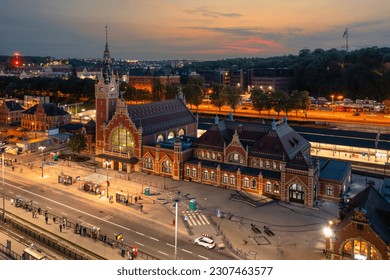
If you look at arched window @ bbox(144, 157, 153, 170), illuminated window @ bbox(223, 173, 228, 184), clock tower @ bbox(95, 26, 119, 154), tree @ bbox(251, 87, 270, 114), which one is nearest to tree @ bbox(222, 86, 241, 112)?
tree @ bbox(251, 87, 270, 114)

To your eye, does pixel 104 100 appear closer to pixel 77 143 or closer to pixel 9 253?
pixel 77 143

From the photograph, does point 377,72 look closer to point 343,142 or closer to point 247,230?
point 343,142

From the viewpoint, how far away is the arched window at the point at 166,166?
6819 centimetres

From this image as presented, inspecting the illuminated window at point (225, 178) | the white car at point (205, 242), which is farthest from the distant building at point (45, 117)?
the white car at point (205, 242)

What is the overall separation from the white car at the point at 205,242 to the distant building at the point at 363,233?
1190cm

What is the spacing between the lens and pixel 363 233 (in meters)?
33.7

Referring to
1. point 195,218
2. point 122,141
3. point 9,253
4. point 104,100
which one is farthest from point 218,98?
point 9,253

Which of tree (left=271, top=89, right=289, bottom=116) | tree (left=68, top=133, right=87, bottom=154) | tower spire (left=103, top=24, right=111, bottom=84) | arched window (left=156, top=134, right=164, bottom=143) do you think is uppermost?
tower spire (left=103, top=24, right=111, bottom=84)

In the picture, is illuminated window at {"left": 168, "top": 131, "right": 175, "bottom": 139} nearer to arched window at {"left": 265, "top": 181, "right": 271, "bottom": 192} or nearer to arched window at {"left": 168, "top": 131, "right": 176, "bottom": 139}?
arched window at {"left": 168, "top": 131, "right": 176, "bottom": 139}

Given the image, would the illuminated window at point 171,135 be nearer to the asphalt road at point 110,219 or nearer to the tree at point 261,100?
the asphalt road at point 110,219

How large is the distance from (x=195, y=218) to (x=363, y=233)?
71.8 ft

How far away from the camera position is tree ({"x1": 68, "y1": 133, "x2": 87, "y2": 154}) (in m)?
79.7

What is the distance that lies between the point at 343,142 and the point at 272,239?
4723cm
